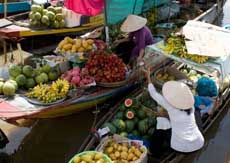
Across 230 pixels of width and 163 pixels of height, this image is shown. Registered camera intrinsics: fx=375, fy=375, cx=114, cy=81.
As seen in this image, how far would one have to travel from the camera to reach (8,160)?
5.48 meters

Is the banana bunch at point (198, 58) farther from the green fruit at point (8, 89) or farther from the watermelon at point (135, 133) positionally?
the green fruit at point (8, 89)

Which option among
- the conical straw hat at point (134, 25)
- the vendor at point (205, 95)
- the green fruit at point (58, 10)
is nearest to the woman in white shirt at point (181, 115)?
the vendor at point (205, 95)

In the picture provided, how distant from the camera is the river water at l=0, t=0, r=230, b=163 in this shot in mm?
5652

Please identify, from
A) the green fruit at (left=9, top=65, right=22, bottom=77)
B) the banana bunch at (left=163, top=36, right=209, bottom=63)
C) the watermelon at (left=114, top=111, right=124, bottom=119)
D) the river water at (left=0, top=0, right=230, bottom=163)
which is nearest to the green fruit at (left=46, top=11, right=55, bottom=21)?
the green fruit at (left=9, top=65, right=22, bottom=77)

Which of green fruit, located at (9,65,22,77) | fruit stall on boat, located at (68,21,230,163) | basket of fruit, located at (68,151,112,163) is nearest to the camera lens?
basket of fruit, located at (68,151,112,163)

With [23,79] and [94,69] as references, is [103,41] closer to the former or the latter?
[94,69]

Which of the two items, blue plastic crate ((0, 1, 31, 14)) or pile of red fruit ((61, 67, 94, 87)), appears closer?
pile of red fruit ((61, 67, 94, 87))

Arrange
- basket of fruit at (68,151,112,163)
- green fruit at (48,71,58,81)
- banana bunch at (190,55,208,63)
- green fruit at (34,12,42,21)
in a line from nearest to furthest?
Result: basket of fruit at (68,151,112,163), banana bunch at (190,55,208,63), green fruit at (48,71,58,81), green fruit at (34,12,42,21)

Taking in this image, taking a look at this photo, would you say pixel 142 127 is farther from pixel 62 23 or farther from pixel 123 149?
pixel 62 23

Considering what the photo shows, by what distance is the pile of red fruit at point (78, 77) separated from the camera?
5.70 metres

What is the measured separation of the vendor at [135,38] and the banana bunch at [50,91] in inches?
55.5

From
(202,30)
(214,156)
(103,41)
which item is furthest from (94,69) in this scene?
(214,156)

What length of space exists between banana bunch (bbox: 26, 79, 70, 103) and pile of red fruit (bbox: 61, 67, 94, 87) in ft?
0.48

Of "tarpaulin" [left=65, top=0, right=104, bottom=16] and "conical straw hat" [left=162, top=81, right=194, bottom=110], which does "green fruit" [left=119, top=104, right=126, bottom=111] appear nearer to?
"conical straw hat" [left=162, top=81, right=194, bottom=110]
